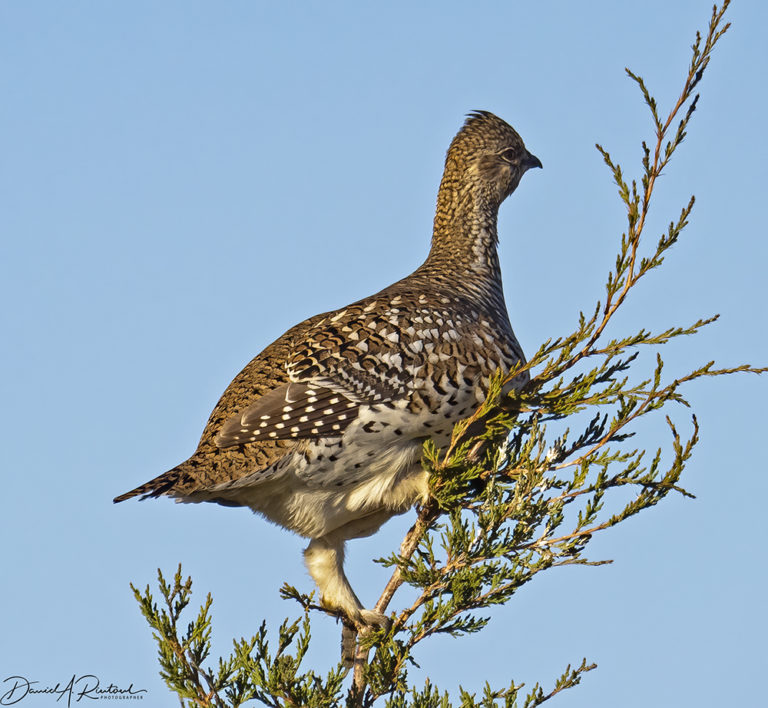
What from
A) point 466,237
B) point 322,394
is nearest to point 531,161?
point 466,237

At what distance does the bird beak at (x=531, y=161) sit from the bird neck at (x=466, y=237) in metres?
0.55

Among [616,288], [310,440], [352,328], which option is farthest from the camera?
[352,328]

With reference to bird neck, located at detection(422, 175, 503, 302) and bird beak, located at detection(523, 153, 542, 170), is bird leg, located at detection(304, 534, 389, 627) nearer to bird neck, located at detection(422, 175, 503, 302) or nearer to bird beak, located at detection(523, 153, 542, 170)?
bird neck, located at detection(422, 175, 503, 302)

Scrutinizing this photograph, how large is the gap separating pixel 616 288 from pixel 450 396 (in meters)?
1.19

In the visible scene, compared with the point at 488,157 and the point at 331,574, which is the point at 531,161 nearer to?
the point at 488,157

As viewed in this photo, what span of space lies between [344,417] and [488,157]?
136 inches

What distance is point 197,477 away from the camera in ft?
19.6

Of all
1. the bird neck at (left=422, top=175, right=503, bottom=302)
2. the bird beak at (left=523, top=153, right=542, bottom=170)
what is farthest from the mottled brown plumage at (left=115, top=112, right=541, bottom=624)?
the bird beak at (left=523, top=153, right=542, bottom=170)

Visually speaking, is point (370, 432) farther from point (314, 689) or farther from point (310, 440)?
point (314, 689)

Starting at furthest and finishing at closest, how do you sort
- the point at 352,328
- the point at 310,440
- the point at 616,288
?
the point at 352,328 < the point at 310,440 < the point at 616,288

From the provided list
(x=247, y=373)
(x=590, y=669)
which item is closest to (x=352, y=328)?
(x=247, y=373)

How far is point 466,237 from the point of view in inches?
333

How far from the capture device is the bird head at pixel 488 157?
28.6ft

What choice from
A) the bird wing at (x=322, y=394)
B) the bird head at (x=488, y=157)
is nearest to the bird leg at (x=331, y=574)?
the bird wing at (x=322, y=394)
